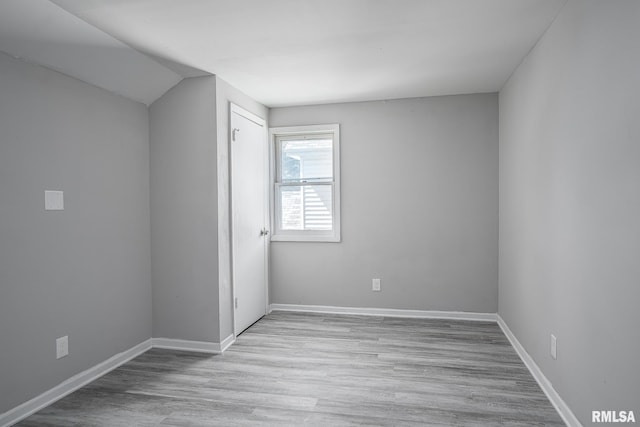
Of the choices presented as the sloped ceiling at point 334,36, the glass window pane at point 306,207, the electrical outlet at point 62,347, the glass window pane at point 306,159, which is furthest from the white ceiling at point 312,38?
the electrical outlet at point 62,347

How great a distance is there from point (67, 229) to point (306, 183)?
7.98 ft

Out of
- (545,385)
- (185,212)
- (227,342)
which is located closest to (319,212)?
(185,212)

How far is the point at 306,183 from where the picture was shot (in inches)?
174

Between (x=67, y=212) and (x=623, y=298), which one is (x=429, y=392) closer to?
(x=623, y=298)

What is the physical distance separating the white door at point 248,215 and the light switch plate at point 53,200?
1.31 m

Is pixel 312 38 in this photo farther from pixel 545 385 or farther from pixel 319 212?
pixel 545 385

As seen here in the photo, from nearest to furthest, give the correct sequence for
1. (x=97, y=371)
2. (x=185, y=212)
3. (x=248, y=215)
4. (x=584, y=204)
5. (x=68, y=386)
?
1. (x=584, y=204)
2. (x=68, y=386)
3. (x=97, y=371)
4. (x=185, y=212)
5. (x=248, y=215)

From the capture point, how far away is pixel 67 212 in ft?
8.52

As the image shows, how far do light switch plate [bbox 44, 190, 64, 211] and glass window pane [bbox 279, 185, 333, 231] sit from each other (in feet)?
7.68

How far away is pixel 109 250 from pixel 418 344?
265 cm

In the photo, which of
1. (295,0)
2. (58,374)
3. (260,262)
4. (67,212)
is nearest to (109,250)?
(67,212)

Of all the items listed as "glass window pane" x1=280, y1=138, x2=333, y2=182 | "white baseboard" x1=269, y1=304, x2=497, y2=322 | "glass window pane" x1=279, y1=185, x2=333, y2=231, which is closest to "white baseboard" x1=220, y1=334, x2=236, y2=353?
"white baseboard" x1=269, y1=304, x2=497, y2=322

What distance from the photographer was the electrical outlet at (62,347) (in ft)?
8.23

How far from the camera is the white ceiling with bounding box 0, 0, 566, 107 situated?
217 cm
